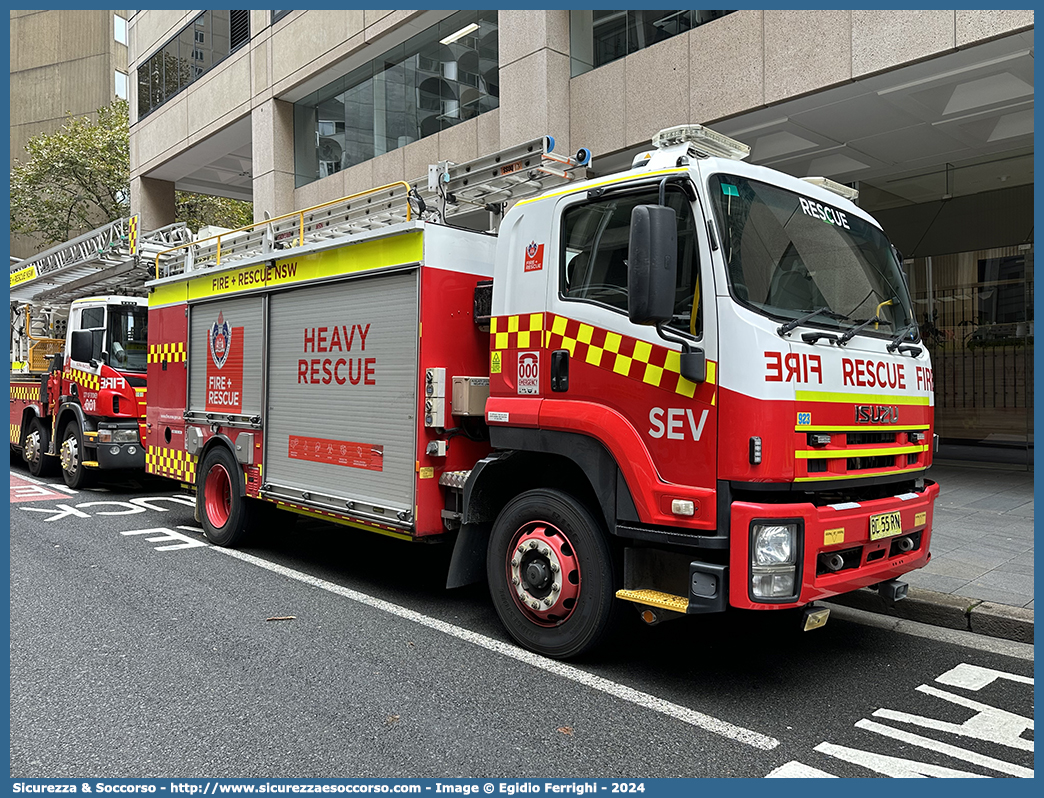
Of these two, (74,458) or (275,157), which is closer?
(74,458)

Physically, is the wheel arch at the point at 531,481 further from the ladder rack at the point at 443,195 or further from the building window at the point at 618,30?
the building window at the point at 618,30

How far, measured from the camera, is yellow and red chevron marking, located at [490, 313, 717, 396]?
4047mm

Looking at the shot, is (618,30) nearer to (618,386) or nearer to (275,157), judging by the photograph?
(618,386)

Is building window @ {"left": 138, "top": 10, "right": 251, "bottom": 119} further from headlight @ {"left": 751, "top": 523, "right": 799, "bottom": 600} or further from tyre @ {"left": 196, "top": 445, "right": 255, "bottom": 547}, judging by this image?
headlight @ {"left": 751, "top": 523, "right": 799, "bottom": 600}

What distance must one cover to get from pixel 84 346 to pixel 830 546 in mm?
10212

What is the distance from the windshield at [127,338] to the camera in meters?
10.9

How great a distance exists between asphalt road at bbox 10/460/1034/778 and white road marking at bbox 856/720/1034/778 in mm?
11

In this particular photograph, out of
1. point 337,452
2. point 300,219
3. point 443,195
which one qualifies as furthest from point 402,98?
point 337,452

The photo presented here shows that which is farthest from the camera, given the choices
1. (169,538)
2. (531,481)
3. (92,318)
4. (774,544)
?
(92,318)

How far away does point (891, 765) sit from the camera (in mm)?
3375

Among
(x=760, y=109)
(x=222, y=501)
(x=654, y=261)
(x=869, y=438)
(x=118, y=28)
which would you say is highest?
(x=118, y=28)

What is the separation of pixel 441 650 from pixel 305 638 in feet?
2.84

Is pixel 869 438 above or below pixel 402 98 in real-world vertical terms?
below

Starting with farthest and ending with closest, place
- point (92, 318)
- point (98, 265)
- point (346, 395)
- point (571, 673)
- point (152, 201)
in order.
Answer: point (152, 201) → point (98, 265) → point (92, 318) → point (346, 395) → point (571, 673)
